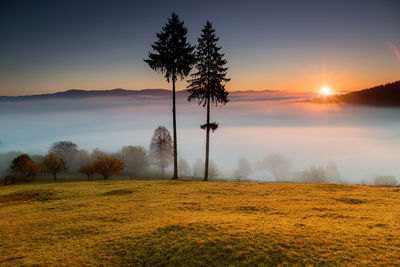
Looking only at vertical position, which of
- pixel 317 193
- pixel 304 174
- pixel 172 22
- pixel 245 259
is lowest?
pixel 304 174

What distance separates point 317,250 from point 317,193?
10543mm

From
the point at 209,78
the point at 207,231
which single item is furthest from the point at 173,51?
the point at 207,231

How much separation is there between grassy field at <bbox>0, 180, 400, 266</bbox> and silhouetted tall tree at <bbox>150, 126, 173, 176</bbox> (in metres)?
53.4

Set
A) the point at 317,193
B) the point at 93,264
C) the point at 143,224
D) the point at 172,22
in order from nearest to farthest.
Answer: the point at 93,264, the point at 143,224, the point at 317,193, the point at 172,22

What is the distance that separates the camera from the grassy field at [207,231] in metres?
6.81

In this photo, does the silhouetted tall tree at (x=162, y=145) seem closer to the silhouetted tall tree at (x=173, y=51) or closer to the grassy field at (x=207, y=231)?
the silhouetted tall tree at (x=173, y=51)

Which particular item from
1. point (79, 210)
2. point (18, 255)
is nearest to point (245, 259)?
point (18, 255)

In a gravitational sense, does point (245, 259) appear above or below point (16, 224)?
above

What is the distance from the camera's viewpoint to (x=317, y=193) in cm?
1603

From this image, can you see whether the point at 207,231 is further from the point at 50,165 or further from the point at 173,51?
the point at 50,165

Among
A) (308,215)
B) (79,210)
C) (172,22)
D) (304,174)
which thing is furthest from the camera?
(304,174)

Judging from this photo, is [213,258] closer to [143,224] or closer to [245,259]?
[245,259]

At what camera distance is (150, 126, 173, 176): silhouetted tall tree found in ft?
227

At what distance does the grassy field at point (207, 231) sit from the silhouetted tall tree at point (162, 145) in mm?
53397
